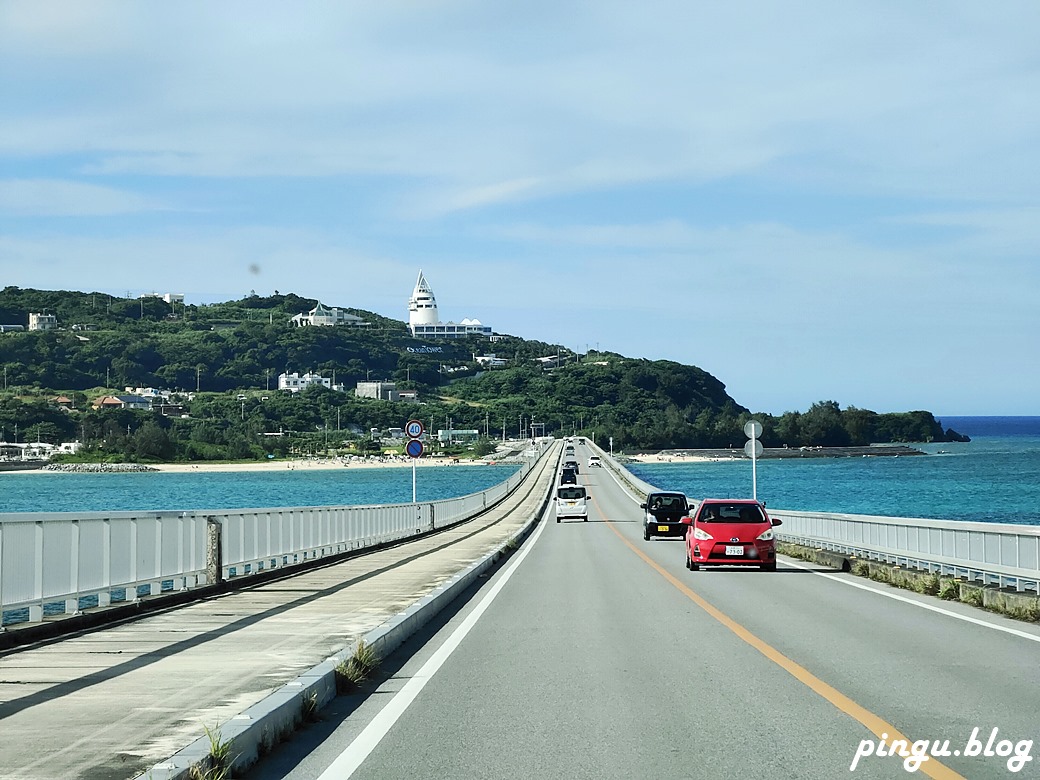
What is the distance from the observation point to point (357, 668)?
10.8 metres

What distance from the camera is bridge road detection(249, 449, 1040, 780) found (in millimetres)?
7605

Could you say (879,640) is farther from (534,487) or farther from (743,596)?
(534,487)

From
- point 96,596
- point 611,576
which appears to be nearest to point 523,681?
point 96,596

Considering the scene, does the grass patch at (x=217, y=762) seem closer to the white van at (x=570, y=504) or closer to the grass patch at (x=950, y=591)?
the grass patch at (x=950, y=591)

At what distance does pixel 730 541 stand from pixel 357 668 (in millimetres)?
15084

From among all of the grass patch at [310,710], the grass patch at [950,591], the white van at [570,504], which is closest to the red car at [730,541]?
the grass patch at [950,591]

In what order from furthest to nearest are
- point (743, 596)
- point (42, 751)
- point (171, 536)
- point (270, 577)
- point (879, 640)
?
point (270, 577)
point (743, 596)
point (171, 536)
point (879, 640)
point (42, 751)

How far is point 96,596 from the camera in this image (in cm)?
1525

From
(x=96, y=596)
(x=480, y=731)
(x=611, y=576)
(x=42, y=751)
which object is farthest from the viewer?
(x=611, y=576)

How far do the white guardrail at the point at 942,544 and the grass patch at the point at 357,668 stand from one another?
32.4 feet

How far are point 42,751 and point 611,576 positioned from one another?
58.5 ft

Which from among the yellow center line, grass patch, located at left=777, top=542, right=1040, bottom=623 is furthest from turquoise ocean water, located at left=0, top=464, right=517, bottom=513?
the yellow center line

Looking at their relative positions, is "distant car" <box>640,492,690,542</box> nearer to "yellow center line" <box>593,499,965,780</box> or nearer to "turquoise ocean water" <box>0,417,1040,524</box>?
"yellow center line" <box>593,499,965,780</box>

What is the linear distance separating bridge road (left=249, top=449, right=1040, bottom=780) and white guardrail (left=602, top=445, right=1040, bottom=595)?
147 centimetres
